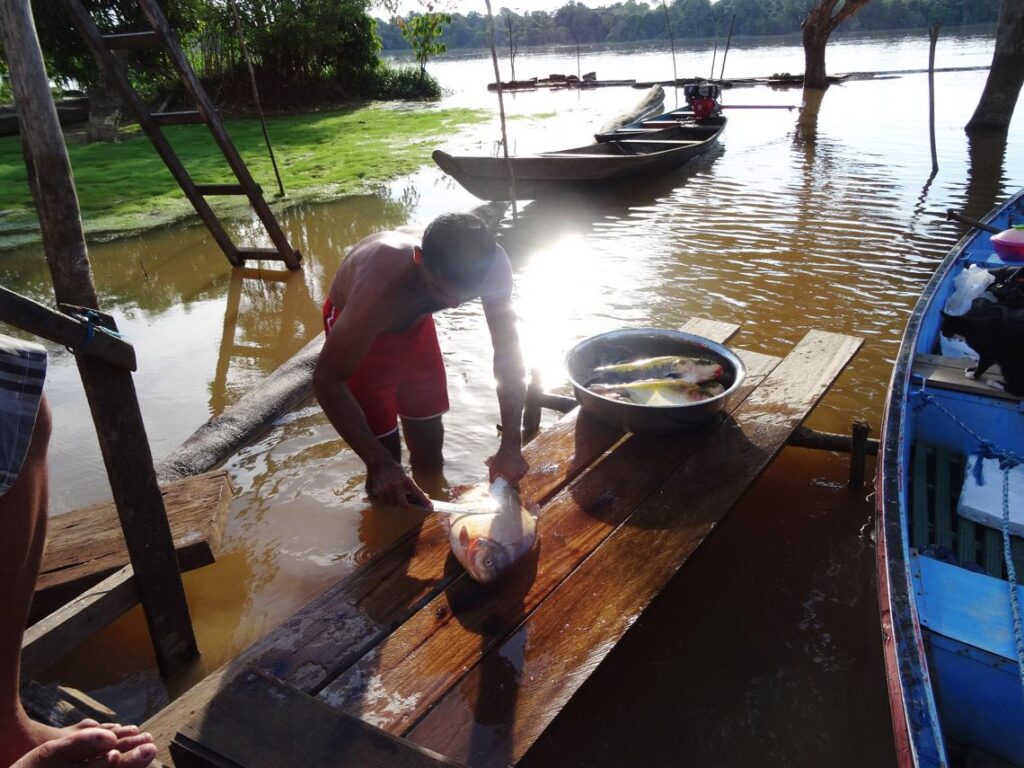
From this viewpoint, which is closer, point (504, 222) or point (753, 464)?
point (753, 464)

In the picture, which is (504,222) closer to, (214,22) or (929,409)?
(929,409)

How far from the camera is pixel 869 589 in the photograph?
327 cm

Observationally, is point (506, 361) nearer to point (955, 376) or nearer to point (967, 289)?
point (955, 376)

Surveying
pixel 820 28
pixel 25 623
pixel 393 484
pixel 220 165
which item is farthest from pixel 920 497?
pixel 820 28

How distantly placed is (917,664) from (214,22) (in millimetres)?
25366

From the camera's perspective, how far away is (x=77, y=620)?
2459 millimetres

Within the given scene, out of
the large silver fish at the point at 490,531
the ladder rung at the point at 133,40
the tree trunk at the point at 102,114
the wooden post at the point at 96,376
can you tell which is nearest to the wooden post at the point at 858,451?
the large silver fish at the point at 490,531

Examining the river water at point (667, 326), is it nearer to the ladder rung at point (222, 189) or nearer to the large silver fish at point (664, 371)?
the large silver fish at point (664, 371)

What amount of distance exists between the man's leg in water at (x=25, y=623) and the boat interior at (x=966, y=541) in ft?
7.49

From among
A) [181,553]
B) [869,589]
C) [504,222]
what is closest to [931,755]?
[869,589]

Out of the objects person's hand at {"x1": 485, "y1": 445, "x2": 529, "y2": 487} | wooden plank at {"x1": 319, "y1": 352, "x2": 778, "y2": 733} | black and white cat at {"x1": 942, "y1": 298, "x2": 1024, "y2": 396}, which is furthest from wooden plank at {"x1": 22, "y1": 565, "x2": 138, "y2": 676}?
black and white cat at {"x1": 942, "y1": 298, "x2": 1024, "y2": 396}

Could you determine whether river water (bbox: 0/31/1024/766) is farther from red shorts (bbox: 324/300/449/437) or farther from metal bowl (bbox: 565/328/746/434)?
red shorts (bbox: 324/300/449/437)

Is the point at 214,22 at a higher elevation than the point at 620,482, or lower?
higher

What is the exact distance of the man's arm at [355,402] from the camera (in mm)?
2598
